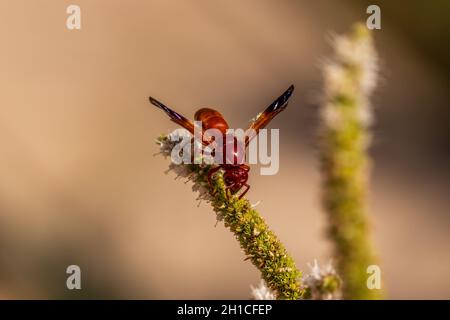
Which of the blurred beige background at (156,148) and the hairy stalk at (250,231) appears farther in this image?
the blurred beige background at (156,148)

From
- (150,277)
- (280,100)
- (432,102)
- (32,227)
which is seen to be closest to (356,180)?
(280,100)

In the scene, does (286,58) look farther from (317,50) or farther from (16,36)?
(16,36)

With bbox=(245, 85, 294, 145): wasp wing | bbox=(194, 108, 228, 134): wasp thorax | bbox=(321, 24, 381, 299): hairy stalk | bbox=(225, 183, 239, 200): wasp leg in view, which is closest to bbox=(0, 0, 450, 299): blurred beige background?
bbox=(245, 85, 294, 145): wasp wing

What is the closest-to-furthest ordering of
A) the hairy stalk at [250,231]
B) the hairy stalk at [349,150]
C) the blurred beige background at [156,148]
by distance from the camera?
the hairy stalk at [349,150] < the hairy stalk at [250,231] < the blurred beige background at [156,148]

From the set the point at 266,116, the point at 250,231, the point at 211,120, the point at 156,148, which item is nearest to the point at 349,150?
the point at 250,231

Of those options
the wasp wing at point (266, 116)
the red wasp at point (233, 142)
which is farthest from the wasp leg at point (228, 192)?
the wasp wing at point (266, 116)

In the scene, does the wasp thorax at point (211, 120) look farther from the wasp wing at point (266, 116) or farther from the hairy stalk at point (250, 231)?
the hairy stalk at point (250, 231)
